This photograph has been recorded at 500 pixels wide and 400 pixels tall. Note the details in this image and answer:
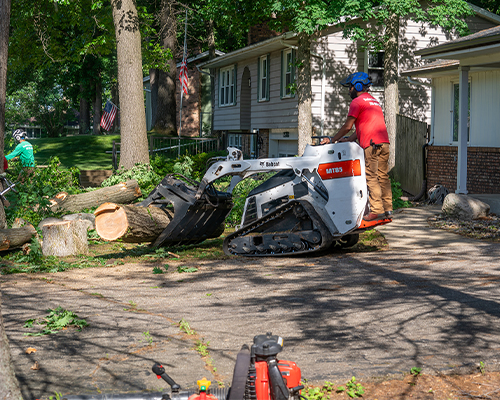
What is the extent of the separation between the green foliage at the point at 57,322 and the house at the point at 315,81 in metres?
15.5

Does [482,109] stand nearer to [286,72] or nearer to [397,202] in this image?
[397,202]

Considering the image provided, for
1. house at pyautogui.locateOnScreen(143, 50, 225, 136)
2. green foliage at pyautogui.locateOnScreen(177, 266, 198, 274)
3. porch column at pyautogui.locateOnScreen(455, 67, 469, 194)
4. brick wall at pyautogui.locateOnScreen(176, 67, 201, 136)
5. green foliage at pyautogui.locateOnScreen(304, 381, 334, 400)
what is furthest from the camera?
brick wall at pyautogui.locateOnScreen(176, 67, 201, 136)

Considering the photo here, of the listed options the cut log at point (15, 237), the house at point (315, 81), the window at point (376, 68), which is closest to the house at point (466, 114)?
the window at point (376, 68)

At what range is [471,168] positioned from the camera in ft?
55.3

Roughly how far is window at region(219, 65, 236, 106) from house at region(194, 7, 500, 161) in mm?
1079

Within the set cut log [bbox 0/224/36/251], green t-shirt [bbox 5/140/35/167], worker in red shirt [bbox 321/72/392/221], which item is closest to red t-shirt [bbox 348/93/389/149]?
worker in red shirt [bbox 321/72/392/221]

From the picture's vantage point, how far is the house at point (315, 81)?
71.4ft

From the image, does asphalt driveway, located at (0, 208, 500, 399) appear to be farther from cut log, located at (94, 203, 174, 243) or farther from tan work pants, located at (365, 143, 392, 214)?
tan work pants, located at (365, 143, 392, 214)

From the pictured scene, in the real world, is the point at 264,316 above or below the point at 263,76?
below

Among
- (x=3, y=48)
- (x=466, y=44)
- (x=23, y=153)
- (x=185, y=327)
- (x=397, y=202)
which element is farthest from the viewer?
(x=397, y=202)

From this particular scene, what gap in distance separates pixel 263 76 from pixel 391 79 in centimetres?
900

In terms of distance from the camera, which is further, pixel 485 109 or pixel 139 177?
pixel 485 109

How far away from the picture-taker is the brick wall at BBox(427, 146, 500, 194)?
16062 millimetres

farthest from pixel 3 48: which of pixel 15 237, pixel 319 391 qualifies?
pixel 319 391
